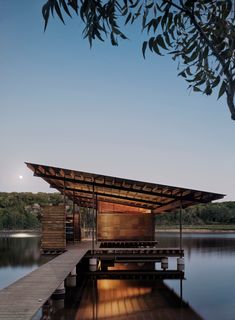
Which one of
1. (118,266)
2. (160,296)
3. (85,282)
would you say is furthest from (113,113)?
(160,296)

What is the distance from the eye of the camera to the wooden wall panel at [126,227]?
23.5m

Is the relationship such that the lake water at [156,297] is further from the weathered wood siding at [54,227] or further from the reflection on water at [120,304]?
the weathered wood siding at [54,227]

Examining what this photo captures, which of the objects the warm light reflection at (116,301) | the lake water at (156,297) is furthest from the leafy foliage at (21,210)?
the warm light reflection at (116,301)

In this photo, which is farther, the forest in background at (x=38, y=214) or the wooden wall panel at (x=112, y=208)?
the forest in background at (x=38, y=214)

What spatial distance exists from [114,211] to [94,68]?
A: 8709 mm

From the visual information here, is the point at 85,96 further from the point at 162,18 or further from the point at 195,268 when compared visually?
the point at 162,18

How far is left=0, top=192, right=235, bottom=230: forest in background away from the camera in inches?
3750

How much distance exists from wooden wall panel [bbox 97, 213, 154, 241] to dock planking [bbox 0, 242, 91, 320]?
37.8 feet

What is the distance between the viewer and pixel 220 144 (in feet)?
109

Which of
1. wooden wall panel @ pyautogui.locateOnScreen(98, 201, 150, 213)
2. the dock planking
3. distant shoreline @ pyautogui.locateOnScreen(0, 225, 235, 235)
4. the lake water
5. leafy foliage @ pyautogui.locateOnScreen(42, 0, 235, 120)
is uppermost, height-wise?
leafy foliage @ pyautogui.locateOnScreen(42, 0, 235, 120)

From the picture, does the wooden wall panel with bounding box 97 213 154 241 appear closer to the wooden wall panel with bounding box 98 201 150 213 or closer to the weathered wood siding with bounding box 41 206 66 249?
the wooden wall panel with bounding box 98 201 150 213

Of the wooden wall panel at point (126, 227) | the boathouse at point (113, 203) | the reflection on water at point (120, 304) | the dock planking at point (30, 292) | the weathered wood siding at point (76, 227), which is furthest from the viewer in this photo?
the wooden wall panel at point (126, 227)

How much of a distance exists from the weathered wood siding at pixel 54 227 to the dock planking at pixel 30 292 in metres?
4.42

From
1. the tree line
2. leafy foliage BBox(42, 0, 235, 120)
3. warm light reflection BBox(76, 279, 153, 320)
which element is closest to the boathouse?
warm light reflection BBox(76, 279, 153, 320)
